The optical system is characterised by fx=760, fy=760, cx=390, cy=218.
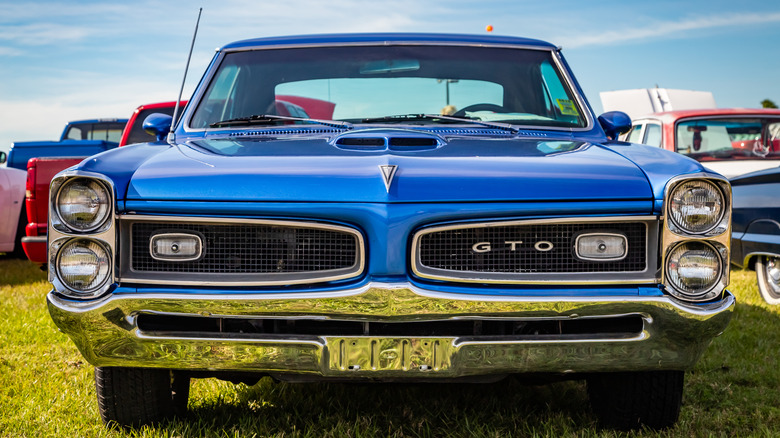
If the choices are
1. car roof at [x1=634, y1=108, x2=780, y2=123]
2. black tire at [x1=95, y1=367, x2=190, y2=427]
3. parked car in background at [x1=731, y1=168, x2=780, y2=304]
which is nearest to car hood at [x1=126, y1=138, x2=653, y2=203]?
black tire at [x1=95, y1=367, x2=190, y2=427]

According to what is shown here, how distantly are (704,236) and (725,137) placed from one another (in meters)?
6.11

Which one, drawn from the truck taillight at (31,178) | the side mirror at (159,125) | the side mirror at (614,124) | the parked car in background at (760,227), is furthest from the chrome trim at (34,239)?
the parked car in background at (760,227)

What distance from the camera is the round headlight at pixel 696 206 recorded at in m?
2.35

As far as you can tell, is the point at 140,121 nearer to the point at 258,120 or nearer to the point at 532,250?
the point at 258,120

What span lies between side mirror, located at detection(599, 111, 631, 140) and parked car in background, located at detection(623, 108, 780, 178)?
431cm

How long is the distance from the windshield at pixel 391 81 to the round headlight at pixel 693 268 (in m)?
1.31

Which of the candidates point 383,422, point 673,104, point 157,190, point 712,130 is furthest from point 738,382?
point 673,104

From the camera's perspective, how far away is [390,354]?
7.50 ft

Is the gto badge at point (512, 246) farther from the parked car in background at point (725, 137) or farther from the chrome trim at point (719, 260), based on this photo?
the parked car in background at point (725, 137)

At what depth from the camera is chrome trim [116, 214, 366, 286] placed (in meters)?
2.31

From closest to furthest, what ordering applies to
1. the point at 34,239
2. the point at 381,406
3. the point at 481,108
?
the point at 381,406 → the point at 481,108 → the point at 34,239

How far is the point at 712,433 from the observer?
115 inches

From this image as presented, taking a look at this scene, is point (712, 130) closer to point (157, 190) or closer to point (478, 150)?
point (478, 150)

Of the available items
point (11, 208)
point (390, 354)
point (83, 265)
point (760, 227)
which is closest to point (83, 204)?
point (83, 265)
